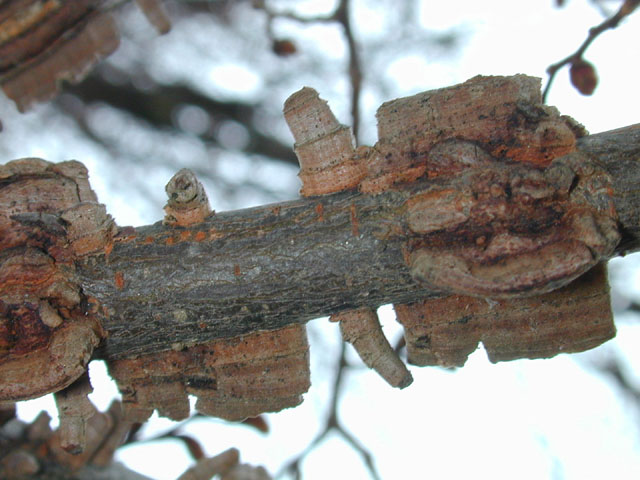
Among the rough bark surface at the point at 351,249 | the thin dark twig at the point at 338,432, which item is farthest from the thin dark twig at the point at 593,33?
the thin dark twig at the point at 338,432

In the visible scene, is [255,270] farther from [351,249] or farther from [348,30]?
[348,30]

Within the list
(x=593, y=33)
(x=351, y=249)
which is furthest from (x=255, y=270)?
(x=593, y=33)

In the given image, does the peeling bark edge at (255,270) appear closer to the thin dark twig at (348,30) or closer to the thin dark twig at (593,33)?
the thin dark twig at (593,33)

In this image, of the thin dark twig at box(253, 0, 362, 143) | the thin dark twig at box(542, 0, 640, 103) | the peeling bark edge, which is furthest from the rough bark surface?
the thin dark twig at box(253, 0, 362, 143)

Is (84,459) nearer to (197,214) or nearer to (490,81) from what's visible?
(197,214)

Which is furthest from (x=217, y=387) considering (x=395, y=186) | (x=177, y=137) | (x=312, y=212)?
(x=177, y=137)

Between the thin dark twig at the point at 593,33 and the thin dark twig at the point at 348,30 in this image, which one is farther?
the thin dark twig at the point at 348,30

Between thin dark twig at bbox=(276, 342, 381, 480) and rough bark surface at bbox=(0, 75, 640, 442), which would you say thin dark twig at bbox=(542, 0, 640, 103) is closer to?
rough bark surface at bbox=(0, 75, 640, 442)
